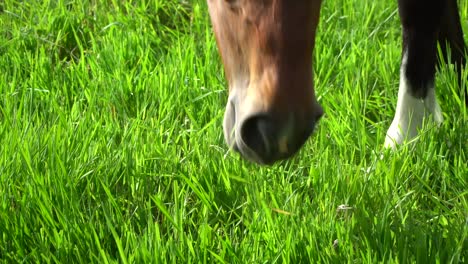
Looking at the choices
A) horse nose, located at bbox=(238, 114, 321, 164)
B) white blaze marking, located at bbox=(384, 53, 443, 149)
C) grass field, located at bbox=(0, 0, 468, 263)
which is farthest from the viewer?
white blaze marking, located at bbox=(384, 53, 443, 149)

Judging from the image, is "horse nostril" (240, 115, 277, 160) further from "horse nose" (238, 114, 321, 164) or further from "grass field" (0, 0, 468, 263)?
"grass field" (0, 0, 468, 263)

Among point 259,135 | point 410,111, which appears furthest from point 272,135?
point 410,111

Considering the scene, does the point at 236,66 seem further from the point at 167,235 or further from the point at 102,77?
the point at 102,77

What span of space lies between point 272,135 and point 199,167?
0.84 m

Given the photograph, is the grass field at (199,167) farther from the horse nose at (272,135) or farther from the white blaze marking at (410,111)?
the horse nose at (272,135)

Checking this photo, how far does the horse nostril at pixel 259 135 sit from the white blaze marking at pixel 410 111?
979 millimetres

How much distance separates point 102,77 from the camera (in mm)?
2742

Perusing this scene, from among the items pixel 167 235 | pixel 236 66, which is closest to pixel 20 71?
pixel 167 235

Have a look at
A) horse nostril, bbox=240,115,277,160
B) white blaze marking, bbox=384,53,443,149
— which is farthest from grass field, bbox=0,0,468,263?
horse nostril, bbox=240,115,277,160

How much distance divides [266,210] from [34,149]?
582 millimetres

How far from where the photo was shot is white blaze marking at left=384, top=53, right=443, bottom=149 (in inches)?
96.1

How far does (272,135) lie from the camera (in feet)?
4.77

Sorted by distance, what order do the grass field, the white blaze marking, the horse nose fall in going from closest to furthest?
the horse nose < the grass field < the white blaze marking

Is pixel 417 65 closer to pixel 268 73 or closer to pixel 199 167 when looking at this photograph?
pixel 199 167
